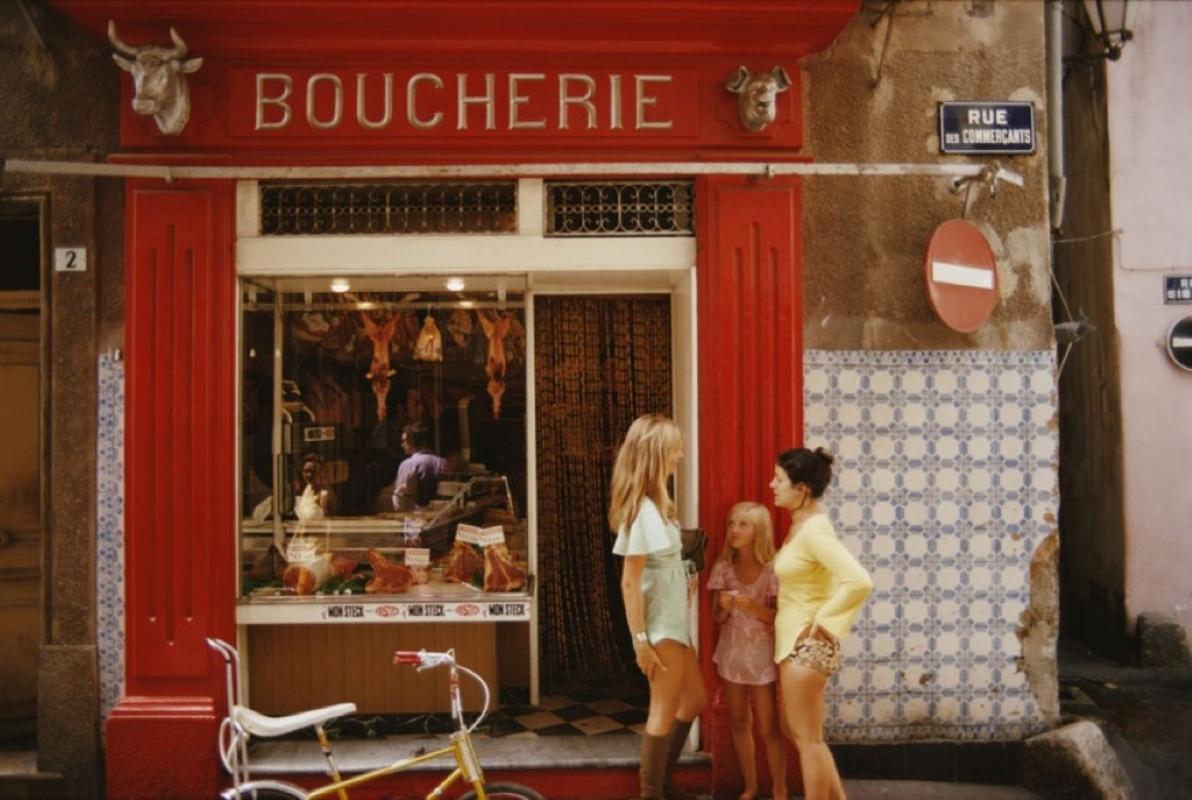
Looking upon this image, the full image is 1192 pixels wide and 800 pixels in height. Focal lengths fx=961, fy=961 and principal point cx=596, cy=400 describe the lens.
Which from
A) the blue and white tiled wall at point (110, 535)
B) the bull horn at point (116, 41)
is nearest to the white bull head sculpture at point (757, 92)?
the bull horn at point (116, 41)

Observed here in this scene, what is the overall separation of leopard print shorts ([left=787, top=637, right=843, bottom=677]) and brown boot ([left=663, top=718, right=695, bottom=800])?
78 cm

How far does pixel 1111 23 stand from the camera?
7.50 meters

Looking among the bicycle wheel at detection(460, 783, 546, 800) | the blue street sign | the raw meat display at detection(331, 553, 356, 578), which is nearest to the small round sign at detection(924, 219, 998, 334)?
the blue street sign

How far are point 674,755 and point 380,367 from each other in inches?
118

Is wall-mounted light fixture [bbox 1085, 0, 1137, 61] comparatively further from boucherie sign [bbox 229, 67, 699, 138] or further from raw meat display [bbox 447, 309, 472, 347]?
raw meat display [bbox 447, 309, 472, 347]

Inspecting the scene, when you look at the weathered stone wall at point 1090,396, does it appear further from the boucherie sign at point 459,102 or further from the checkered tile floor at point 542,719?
the checkered tile floor at point 542,719

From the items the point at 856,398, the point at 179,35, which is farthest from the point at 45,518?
the point at 856,398

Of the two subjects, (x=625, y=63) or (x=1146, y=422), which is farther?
(x=1146, y=422)

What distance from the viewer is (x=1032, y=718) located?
5.68 m

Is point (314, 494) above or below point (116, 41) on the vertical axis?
below

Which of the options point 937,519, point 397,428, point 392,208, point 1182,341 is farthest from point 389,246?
point 1182,341

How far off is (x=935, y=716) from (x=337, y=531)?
3.83m

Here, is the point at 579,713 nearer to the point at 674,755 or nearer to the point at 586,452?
the point at 674,755

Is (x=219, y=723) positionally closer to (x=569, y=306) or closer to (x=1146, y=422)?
(x=569, y=306)
